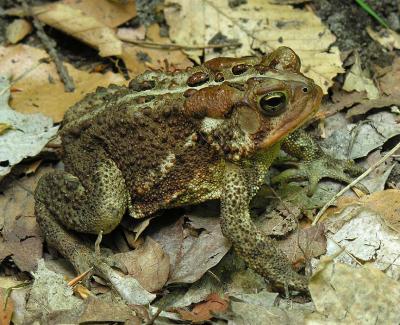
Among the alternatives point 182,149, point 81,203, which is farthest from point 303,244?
point 81,203

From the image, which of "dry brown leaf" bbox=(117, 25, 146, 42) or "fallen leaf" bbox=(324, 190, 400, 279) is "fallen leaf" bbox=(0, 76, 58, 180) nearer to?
"dry brown leaf" bbox=(117, 25, 146, 42)

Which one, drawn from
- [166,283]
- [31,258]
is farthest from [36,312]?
[166,283]

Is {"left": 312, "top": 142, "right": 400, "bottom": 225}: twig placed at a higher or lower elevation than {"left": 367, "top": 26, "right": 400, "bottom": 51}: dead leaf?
lower

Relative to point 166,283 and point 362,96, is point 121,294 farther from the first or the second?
point 362,96

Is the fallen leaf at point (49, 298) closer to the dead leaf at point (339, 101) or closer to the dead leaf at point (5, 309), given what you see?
the dead leaf at point (5, 309)

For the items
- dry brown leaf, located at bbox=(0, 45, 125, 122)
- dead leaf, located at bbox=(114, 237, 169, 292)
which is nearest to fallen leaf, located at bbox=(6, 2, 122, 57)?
dry brown leaf, located at bbox=(0, 45, 125, 122)

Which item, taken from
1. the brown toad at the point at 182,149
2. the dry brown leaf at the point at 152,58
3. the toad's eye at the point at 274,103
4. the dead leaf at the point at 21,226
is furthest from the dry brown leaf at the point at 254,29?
the dead leaf at the point at 21,226
